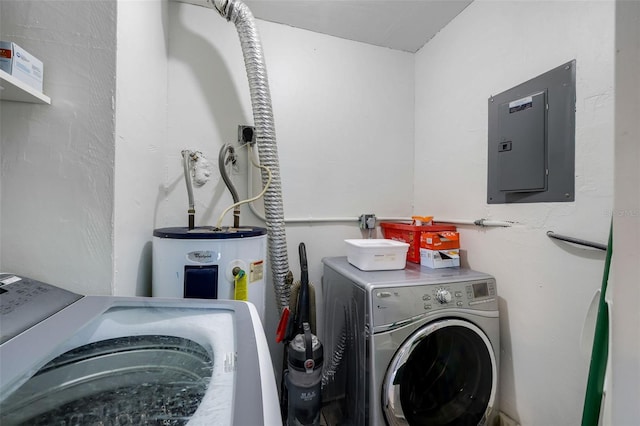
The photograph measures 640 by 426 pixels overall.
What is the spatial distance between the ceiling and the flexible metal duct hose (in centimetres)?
29

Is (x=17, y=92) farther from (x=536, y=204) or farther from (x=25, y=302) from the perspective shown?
(x=536, y=204)

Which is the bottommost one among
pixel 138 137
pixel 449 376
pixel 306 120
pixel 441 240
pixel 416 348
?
pixel 449 376

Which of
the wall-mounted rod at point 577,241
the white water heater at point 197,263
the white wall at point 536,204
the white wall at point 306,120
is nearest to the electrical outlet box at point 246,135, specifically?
the white wall at point 306,120

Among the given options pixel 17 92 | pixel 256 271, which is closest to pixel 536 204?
pixel 256 271

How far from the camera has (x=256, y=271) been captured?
40.9 inches

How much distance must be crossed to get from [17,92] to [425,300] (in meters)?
1.44

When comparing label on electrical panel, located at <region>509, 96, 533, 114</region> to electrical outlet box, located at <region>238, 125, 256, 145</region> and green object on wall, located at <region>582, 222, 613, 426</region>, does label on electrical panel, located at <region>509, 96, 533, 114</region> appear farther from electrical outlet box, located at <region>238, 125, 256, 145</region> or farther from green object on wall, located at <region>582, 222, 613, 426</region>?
electrical outlet box, located at <region>238, 125, 256, 145</region>

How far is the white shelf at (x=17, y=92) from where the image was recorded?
0.59 meters

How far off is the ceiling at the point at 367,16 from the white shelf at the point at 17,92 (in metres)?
1.18

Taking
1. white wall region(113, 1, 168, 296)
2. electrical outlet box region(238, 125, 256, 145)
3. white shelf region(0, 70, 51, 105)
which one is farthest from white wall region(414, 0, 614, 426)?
white shelf region(0, 70, 51, 105)

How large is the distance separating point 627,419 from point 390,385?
684mm

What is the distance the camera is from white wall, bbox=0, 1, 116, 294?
2.37 ft

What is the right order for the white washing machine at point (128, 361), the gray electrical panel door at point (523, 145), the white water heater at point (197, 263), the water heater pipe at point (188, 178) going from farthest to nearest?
the water heater pipe at point (188, 178) → the gray electrical panel door at point (523, 145) → the white water heater at point (197, 263) → the white washing machine at point (128, 361)

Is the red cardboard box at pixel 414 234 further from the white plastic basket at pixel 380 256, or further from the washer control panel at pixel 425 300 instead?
the washer control panel at pixel 425 300
